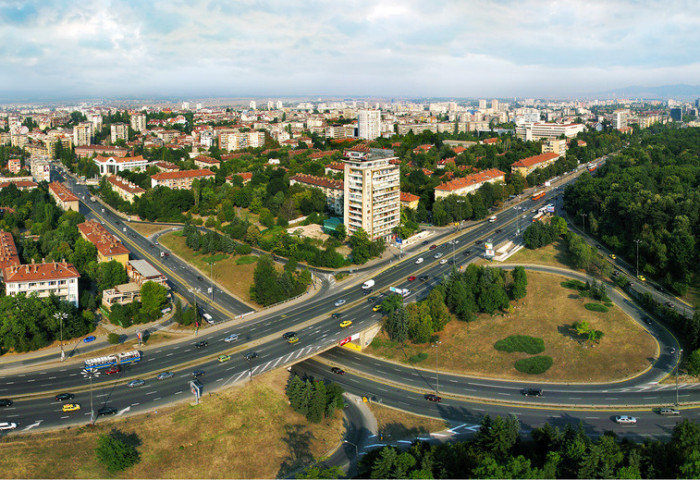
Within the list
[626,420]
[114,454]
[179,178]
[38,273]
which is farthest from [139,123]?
[626,420]

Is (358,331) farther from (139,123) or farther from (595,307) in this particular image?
(139,123)

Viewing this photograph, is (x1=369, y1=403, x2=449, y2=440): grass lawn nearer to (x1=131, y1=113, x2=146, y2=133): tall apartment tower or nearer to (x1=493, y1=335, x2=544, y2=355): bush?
(x1=493, y1=335, x2=544, y2=355): bush

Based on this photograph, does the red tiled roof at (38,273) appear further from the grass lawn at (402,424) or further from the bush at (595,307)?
the bush at (595,307)

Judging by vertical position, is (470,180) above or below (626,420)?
above

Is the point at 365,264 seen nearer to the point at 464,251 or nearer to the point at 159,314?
the point at 464,251

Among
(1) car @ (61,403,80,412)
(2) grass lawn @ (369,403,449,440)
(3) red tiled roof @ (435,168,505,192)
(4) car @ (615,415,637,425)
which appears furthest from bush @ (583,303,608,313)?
(1) car @ (61,403,80,412)

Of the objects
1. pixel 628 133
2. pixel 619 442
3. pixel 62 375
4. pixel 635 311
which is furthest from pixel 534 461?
pixel 628 133
